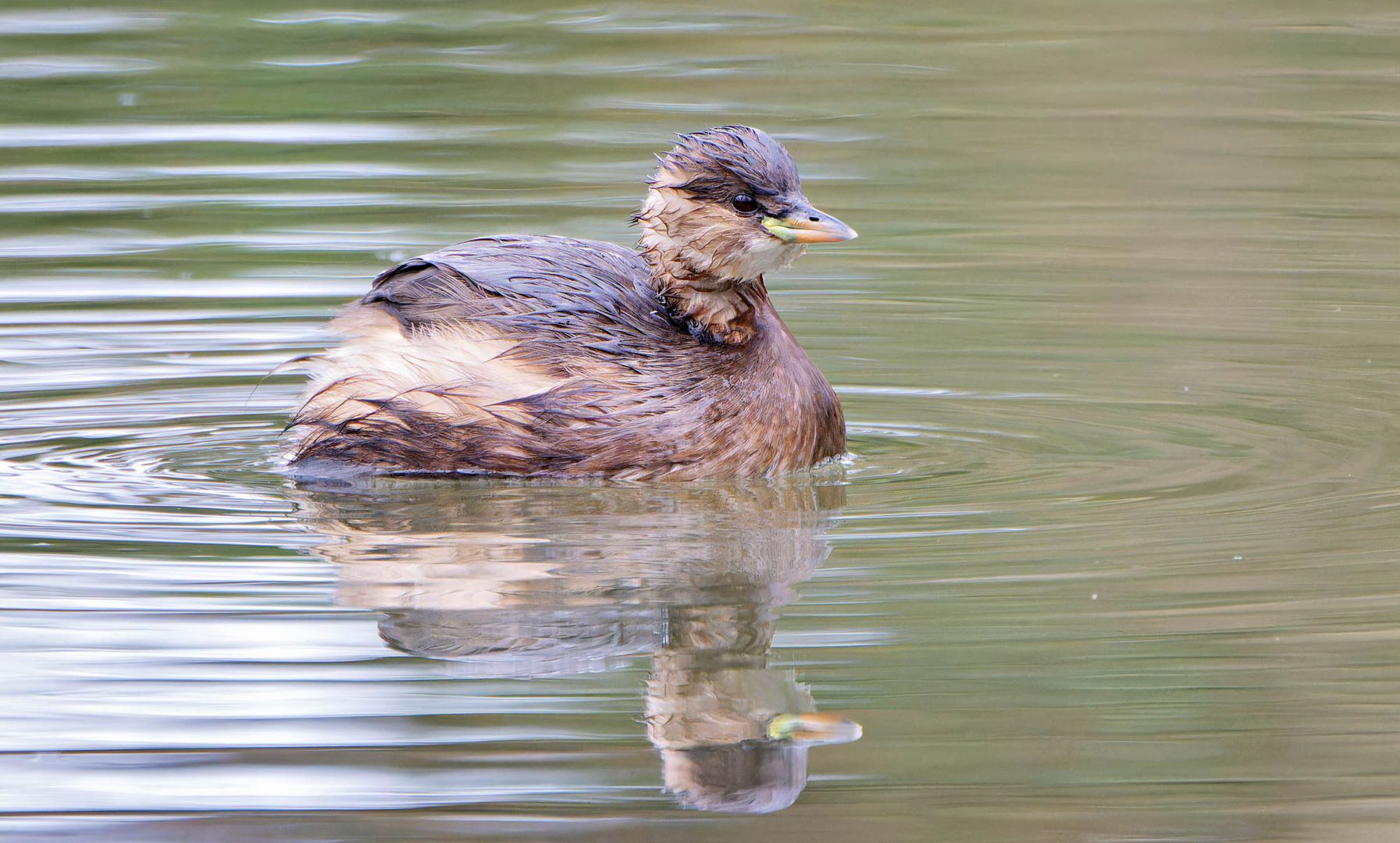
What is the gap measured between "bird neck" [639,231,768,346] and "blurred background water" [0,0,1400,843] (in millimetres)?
551

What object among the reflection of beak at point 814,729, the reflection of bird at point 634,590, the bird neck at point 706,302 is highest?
the bird neck at point 706,302

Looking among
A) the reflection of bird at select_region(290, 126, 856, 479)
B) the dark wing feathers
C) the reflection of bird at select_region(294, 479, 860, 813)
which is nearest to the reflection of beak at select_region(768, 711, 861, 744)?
the reflection of bird at select_region(294, 479, 860, 813)

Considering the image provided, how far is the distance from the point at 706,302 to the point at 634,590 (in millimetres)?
Result: 1576

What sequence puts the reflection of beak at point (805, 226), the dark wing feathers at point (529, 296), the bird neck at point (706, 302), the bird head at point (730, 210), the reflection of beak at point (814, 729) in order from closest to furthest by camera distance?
the reflection of beak at point (814, 729) < the reflection of beak at point (805, 226) < the bird head at point (730, 210) < the dark wing feathers at point (529, 296) < the bird neck at point (706, 302)

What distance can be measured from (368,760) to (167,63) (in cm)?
888

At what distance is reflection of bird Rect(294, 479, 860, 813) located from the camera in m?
4.23

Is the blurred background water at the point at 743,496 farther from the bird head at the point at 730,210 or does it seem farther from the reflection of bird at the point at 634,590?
the bird head at the point at 730,210

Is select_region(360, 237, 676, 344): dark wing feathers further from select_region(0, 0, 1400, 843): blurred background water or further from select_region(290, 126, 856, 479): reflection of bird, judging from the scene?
select_region(0, 0, 1400, 843): blurred background water

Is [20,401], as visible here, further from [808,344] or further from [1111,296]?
[1111,296]

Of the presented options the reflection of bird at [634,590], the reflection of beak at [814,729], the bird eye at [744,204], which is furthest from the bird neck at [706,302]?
the reflection of beak at [814,729]

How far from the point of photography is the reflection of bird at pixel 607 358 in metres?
6.22

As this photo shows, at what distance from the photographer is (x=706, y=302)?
6.50 m

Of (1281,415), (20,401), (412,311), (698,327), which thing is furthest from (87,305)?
(1281,415)

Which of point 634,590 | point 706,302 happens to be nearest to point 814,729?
point 634,590
